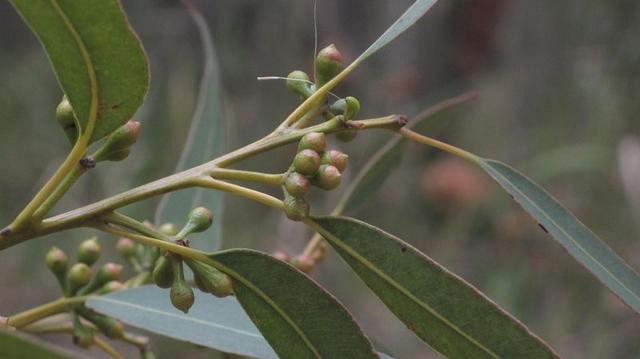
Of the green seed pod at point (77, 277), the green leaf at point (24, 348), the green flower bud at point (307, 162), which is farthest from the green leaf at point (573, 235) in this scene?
the green leaf at point (24, 348)

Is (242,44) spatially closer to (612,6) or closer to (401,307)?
(612,6)

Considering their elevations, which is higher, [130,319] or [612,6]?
[612,6]

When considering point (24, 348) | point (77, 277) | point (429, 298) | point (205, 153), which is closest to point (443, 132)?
point (205, 153)

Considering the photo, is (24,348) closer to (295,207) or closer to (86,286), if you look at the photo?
(295,207)

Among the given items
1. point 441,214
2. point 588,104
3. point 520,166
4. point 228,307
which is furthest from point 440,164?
point 228,307

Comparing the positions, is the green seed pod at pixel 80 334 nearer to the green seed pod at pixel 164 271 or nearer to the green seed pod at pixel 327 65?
the green seed pod at pixel 164 271

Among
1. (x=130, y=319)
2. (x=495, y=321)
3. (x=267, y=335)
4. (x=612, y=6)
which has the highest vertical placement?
(x=612, y=6)

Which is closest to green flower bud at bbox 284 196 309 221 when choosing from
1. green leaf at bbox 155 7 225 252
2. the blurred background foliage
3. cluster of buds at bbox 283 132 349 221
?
cluster of buds at bbox 283 132 349 221
